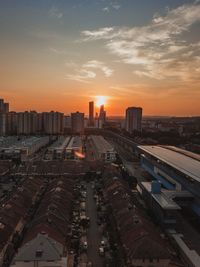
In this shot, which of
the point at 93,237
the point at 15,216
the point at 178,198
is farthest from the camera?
the point at 178,198

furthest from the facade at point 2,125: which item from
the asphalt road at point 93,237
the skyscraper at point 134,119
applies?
the asphalt road at point 93,237

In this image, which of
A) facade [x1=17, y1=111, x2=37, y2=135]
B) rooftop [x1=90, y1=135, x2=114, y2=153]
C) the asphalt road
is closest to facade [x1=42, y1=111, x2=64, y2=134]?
facade [x1=17, y1=111, x2=37, y2=135]

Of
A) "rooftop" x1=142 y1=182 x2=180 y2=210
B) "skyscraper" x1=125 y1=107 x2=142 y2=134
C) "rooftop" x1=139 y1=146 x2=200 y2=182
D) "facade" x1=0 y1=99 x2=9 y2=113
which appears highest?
"facade" x1=0 y1=99 x2=9 y2=113

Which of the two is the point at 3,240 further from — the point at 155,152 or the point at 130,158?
the point at 130,158

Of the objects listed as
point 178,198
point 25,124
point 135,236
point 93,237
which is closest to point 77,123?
point 25,124

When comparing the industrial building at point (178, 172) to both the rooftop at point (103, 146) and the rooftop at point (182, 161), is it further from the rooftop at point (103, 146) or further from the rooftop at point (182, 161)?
the rooftop at point (103, 146)

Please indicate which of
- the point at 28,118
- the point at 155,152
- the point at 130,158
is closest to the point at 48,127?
the point at 28,118

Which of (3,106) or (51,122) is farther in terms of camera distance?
(3,106)

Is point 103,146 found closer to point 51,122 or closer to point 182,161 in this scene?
point 182,161

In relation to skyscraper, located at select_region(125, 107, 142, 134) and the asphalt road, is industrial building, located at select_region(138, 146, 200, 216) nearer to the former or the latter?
the asphalt road
